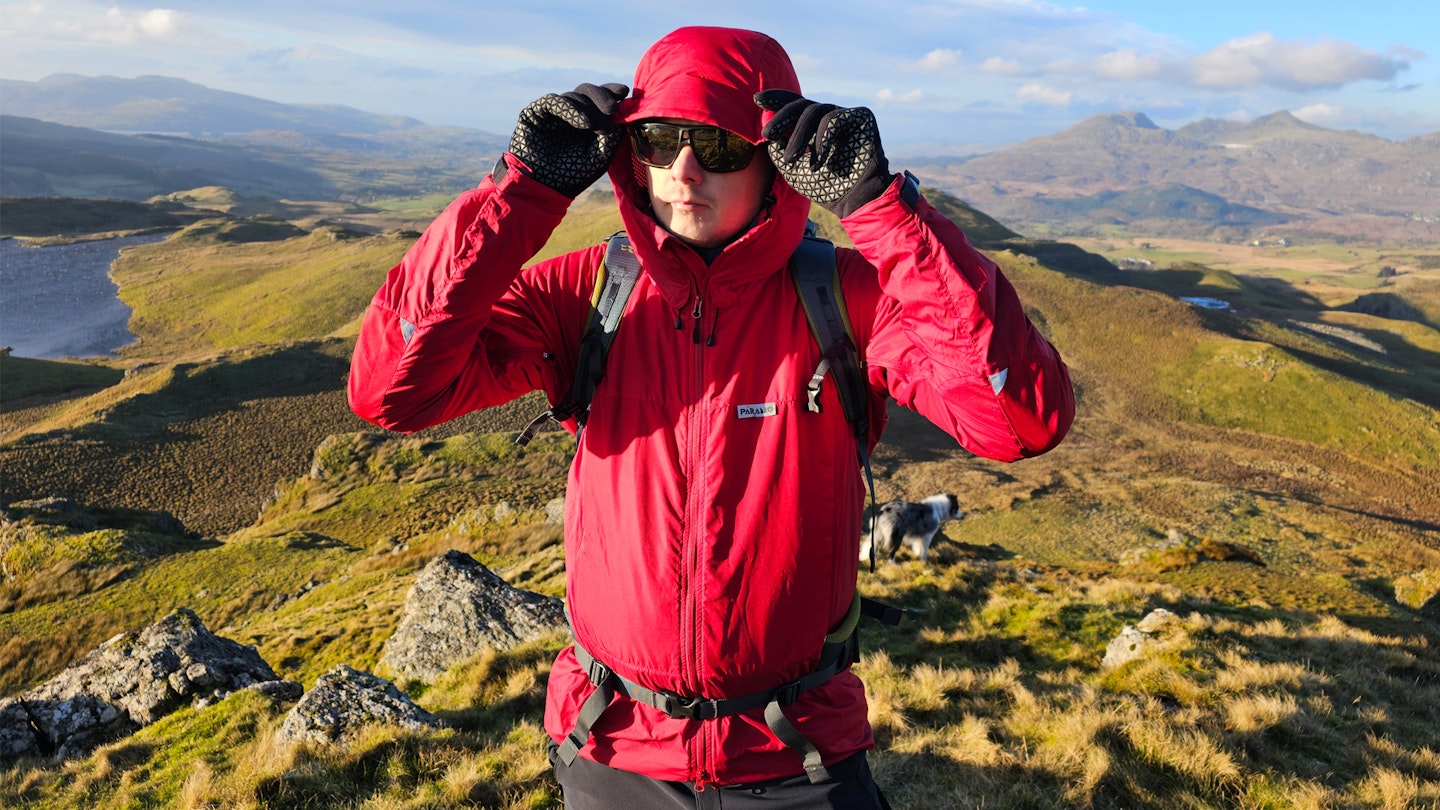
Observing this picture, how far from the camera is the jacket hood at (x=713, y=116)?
2896 mm

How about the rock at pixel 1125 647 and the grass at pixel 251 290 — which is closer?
the rock at pixel 1125 647

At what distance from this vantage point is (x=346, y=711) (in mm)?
7934

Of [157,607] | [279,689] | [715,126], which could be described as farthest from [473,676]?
[157,607]

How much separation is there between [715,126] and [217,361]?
60.8 meters

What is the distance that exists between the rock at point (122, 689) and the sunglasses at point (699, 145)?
10.5 m

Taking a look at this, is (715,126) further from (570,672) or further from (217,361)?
(217,361)

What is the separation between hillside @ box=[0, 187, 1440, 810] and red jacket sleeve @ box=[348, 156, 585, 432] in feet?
15.8

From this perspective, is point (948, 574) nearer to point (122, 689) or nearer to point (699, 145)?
point (699, 145)

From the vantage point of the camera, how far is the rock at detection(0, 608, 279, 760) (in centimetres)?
954

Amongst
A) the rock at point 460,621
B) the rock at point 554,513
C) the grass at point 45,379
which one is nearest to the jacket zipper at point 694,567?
the rock at point 460,621

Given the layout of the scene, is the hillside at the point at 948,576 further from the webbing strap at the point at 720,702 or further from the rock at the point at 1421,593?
the webbing strap at the point at 720,702

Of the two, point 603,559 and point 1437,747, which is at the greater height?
point 603,559

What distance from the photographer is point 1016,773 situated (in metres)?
7.04

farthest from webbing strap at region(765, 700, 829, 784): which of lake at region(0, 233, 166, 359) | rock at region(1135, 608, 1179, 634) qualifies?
lake at region(0, 233, 166, 359)
